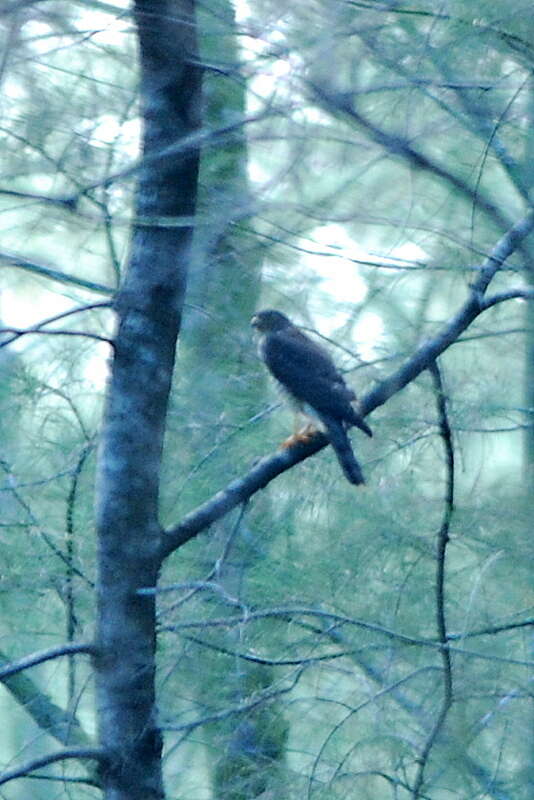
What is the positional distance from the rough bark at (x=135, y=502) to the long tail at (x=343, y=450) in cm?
66

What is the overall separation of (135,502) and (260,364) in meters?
1.18

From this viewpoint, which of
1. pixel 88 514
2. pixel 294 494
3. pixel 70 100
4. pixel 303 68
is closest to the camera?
pixel 303 68

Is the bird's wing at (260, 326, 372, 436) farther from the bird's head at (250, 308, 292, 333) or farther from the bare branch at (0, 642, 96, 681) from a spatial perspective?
the bare branch at (0, 642, 96, 681)

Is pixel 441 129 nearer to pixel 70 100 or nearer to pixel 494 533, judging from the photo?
pixel 70 100

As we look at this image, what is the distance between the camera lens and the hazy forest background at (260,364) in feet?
7.84

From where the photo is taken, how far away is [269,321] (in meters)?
3.52

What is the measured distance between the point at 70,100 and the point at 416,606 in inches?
76.1

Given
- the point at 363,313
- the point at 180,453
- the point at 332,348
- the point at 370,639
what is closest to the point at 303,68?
the point at 363,313

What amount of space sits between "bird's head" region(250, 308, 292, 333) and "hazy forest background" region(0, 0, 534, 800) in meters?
0.06

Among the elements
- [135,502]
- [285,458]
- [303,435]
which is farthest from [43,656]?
[303,435]

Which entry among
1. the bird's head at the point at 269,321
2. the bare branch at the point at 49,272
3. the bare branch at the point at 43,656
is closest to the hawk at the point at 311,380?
the bird's head at the point at 269,321

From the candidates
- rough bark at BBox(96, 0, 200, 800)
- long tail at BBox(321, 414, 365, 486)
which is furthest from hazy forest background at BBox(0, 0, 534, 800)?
long tail at BBox(321, 414, 365, 486)

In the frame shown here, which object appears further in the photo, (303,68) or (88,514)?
(88,514)

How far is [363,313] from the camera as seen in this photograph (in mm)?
3141
